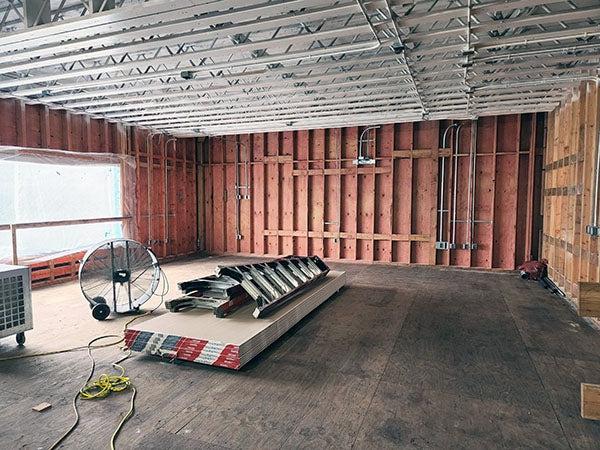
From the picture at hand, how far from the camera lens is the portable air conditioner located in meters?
3.66

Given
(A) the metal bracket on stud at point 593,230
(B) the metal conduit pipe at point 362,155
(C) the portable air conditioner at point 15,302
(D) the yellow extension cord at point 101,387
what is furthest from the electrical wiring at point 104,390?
(B) the metal conduit pipe at point 362,155

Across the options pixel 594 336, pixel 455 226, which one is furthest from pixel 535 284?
pixel 594 336

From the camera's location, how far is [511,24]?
3.50m

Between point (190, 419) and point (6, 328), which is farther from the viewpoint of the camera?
point (6, 328)

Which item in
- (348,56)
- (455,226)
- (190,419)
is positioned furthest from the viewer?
(455,226)

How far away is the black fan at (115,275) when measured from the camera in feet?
15.1

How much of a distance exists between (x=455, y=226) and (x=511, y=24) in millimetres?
5342

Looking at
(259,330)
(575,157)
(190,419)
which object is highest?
(575,157)

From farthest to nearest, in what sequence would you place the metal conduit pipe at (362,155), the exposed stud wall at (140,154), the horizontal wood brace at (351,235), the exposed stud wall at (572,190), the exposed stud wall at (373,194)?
1. the metal conduit pipe at (362,155)
2. the horizontal wood brace at (351,235)
3. the exposed stud wall at (373,194)
4. the exposed stud wall at (140,154)
5. the exposed stud wall at (572,190)

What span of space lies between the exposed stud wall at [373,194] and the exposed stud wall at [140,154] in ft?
2.12

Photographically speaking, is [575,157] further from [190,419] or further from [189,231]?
[189,231]

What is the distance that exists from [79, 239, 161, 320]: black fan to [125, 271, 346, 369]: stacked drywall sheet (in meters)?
1.11

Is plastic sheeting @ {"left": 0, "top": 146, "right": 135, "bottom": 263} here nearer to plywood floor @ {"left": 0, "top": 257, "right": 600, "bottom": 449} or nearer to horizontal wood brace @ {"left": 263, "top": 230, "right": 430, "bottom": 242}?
plywood floor @ {"left": 0, "top": 257, "right": 600, "bottom": 449}

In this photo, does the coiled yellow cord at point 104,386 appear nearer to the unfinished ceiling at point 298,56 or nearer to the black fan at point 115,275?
the black fan at point 115,275
